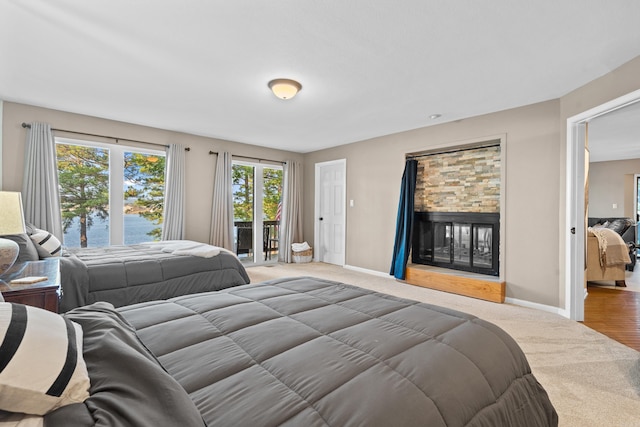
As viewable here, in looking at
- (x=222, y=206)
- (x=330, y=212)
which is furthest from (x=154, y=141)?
(x=330, y=212)

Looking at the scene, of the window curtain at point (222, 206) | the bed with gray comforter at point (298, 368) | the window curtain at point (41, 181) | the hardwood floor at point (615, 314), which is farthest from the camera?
the window curtain at point (222, 206)

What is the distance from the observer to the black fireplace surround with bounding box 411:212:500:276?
4336 millimetres

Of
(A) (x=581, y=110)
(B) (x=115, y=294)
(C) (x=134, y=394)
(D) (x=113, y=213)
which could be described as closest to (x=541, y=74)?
(A) (x=581, y=110)

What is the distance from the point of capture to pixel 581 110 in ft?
10.3

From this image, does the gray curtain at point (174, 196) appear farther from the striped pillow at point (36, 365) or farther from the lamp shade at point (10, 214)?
the striped pillow at point (36, 365)

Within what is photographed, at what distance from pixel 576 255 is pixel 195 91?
4478 millimetres

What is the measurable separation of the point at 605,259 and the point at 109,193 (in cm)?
730

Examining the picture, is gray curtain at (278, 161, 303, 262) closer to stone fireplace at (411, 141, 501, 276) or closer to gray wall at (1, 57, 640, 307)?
gray wall at (1, 57, 640, 307)

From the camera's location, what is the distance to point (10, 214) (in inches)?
76.7

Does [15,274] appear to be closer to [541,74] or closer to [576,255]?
[541,74]

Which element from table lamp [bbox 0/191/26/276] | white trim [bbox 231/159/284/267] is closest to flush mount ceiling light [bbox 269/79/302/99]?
table lamp [bbox 0/191/26/276]

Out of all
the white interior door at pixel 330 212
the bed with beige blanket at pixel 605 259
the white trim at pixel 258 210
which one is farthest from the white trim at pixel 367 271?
the bed with beige blanket at pixel 605 259

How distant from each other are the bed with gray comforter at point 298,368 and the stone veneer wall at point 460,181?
11.1ft

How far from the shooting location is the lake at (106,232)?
435cm
